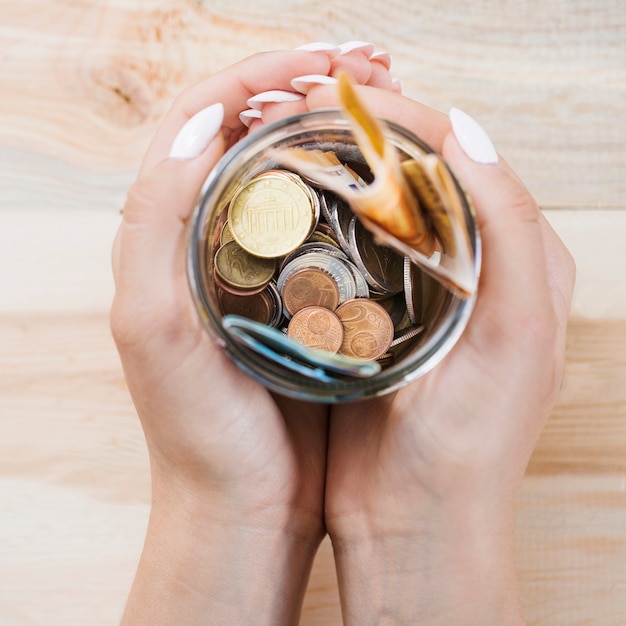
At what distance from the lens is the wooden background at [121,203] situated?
0.72 metres

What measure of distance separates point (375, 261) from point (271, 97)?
20 cm

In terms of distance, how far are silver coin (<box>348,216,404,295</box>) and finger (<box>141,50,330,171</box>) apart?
7.3 inches

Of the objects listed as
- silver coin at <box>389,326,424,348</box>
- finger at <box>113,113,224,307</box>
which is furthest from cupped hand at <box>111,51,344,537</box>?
silver coin at <box>389,326,424,348</box>

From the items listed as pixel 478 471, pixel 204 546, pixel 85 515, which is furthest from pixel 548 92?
pixel 85 515

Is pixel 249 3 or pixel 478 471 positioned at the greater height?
pixel 249 3

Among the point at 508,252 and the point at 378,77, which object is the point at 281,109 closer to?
the point at 378,77

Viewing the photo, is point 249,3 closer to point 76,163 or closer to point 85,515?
point 76,163

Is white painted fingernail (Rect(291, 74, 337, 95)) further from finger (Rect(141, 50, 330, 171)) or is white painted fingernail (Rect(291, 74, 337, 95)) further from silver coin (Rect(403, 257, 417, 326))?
silver coin (Rect(403, 257, 417, 326))

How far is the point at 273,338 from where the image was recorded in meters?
0.38

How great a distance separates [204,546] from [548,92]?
1.95 ft

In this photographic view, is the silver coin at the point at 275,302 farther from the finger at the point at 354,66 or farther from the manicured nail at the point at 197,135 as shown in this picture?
the finger at the point at 354,66

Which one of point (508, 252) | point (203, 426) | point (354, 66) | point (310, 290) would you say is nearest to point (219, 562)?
point (203, 426)

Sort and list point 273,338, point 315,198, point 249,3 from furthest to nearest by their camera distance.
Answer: point 249,3
point 315,198
point 273,338

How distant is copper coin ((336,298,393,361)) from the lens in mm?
479
